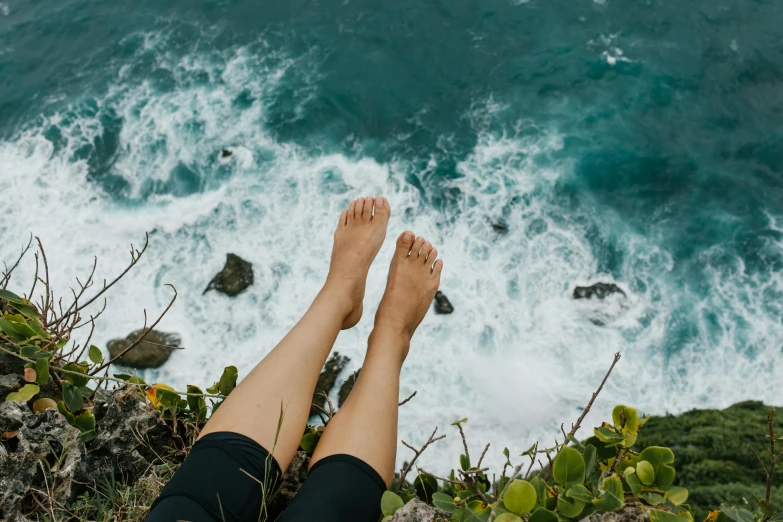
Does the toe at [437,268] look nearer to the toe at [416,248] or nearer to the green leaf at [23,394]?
the toe at [416,248]

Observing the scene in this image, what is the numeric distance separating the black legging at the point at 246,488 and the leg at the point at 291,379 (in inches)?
2.8

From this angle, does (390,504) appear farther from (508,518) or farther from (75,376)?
(75,376)

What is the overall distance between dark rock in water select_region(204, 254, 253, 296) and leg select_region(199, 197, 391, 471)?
4.57 metres

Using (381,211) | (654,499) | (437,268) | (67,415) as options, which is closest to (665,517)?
(654,499)

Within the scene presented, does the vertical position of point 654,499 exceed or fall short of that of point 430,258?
it exceeds it

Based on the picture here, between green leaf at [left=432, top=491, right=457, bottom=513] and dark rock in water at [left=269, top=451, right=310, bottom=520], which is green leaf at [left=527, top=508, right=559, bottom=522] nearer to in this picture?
green leaf at [left=432, top=491, right=457, bottom=513]


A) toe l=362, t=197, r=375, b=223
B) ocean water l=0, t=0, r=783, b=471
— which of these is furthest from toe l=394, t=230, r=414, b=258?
ocean water l=0, t=0, r=783, b=471

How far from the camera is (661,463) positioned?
162cm

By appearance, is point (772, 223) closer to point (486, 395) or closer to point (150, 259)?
point (486, 395)

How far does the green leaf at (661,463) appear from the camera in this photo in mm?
1607

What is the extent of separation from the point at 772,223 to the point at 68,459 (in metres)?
8.67

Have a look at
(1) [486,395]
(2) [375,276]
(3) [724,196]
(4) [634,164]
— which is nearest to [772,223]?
(3) [724,196]

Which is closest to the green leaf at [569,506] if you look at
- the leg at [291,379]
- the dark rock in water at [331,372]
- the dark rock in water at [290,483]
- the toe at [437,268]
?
the leg at [291,379]

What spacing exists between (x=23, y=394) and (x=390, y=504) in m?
1.41
